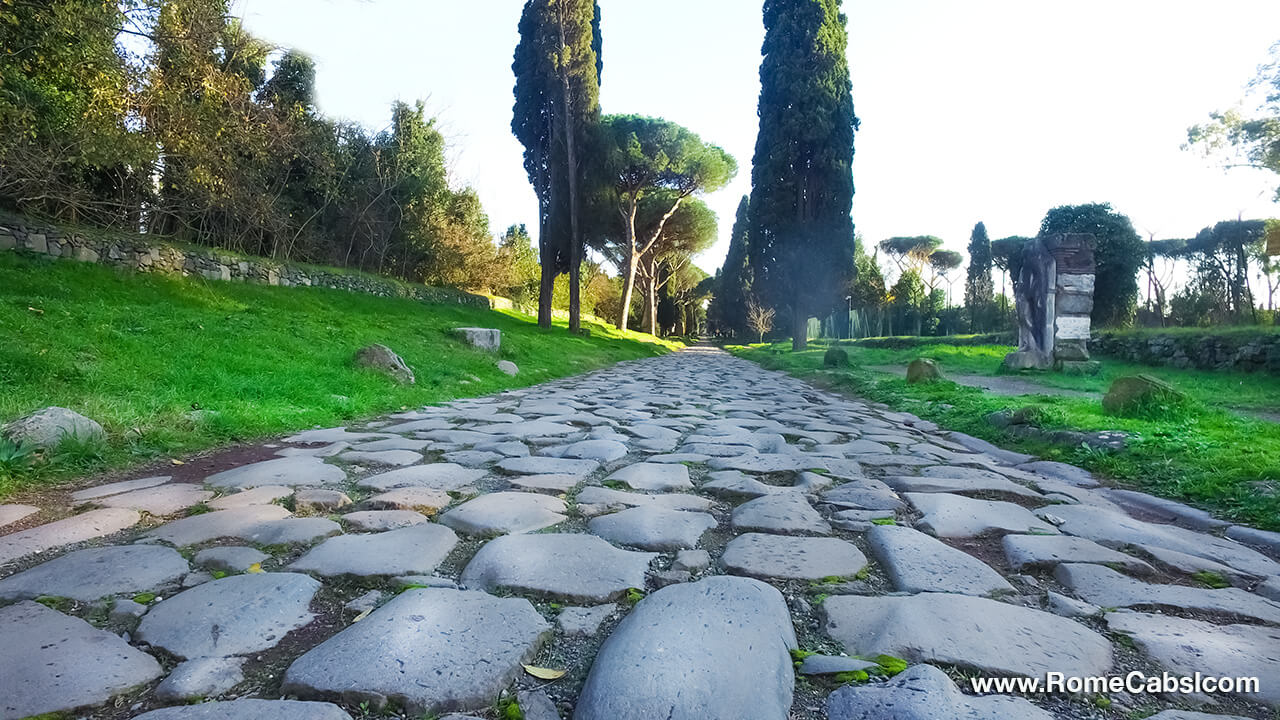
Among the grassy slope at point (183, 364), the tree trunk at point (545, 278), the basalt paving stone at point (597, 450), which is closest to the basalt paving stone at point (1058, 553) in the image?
the basalt paving stone at point (597, 450)

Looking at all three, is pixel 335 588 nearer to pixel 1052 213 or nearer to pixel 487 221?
pixel 1052 213

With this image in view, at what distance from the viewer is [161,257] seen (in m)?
10.5

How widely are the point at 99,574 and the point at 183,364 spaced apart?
13.9 feet

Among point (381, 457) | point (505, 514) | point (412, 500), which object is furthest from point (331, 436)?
point (505, 514)

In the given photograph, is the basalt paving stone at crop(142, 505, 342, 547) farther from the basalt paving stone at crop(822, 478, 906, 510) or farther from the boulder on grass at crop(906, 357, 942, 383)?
the boulder on grass at crop(906, 357, 942, 383)

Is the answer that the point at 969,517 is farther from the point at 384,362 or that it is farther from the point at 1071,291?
the point at 1071,291

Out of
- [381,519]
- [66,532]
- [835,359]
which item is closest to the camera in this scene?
[66,532]

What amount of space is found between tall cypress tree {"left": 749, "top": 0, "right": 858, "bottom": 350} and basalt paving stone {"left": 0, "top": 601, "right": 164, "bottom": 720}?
18.9m

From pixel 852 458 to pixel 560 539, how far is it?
2.11m

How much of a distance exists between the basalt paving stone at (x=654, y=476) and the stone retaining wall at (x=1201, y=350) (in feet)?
35.5

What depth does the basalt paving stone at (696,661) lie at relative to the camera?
3.39 feet

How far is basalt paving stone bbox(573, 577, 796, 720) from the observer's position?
3.39 feet

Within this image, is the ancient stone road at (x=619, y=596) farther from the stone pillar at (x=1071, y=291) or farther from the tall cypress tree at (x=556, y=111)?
the tall cypress tree at (x=556, y=111)

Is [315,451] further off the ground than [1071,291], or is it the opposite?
[1071,291]
